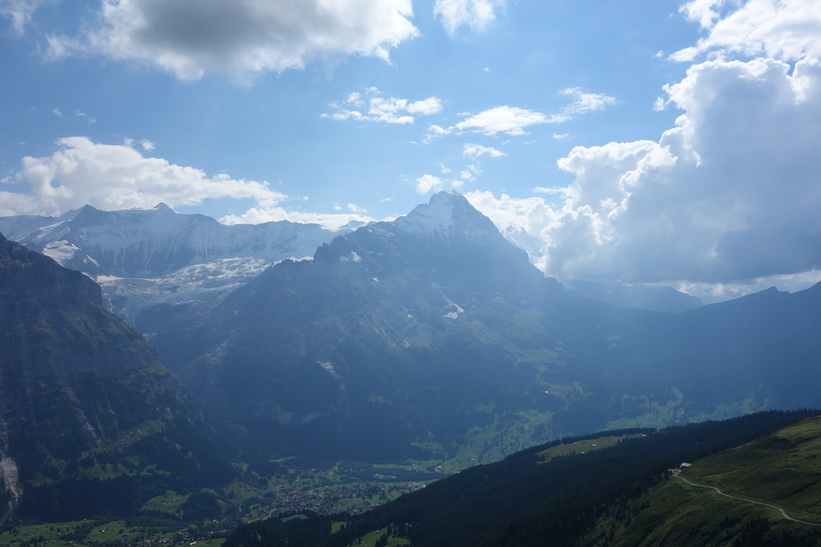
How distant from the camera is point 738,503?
134375mm

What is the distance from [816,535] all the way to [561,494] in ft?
325

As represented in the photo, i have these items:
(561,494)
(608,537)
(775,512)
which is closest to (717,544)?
(775,512)

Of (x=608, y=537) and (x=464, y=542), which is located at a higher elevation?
(x=608, y=537)

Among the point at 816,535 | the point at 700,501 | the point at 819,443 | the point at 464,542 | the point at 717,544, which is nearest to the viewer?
the point at 816,535

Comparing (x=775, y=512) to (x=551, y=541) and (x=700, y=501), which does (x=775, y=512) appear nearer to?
(x=700, y=501)

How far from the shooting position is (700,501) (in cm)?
14262

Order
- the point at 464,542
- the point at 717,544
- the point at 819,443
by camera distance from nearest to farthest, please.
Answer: the point at 717,544
the point at 819,443
the point at 464,542

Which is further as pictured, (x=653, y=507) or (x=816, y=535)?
(x=653, y=507)

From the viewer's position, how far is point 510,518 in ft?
654

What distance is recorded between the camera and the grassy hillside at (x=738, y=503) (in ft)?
385

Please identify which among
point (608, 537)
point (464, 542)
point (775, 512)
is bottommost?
point (464, 542)

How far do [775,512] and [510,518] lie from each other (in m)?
92.6

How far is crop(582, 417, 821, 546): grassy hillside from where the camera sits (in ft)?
385

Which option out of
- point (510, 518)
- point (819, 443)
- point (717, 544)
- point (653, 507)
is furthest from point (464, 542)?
point (819, 443)
